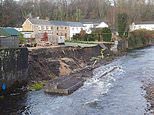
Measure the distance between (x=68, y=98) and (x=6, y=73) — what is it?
278 inches

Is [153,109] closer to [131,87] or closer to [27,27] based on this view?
[131,87]

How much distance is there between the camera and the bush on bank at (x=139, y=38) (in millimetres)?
94438

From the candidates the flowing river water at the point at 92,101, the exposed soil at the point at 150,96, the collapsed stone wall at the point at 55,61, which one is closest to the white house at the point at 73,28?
the collapsed stone wall at the point at 55,61

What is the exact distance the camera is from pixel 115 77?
44.1 meters

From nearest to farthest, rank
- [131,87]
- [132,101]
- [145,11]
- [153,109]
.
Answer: [153,109]
[132,101]
[131,87]
[145,11]

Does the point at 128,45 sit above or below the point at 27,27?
below

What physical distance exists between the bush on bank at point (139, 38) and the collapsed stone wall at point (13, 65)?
60279mm

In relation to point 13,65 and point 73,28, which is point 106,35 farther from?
point 13,65

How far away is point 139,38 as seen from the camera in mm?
100438

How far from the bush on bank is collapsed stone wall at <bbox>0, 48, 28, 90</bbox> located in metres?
60.3

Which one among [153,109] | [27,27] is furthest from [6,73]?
[27,27]

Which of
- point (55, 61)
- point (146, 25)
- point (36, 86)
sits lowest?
point (36, 86)

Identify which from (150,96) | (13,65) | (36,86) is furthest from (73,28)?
(150,96)

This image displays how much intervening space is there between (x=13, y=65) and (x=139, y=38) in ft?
234
